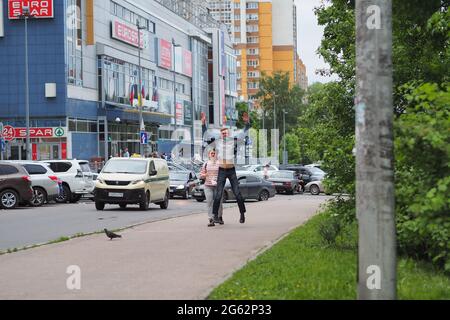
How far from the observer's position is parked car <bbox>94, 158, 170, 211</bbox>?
24656 millimetres

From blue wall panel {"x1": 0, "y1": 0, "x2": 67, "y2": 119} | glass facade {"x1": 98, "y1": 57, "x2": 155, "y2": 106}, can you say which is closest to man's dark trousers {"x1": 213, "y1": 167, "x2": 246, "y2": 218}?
blue wall panel {"x1": 0, "y1": 0, "x2": 67, "y2": 119}

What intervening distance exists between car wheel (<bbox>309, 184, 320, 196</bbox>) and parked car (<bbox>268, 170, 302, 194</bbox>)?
168cm

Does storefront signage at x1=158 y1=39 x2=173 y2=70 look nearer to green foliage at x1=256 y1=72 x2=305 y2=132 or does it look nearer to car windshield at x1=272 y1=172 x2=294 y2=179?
car windshield at x1=272 y1=172 x2=294 y2=179

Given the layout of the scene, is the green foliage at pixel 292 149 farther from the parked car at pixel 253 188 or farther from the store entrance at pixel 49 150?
the parked car at pixel 253 188

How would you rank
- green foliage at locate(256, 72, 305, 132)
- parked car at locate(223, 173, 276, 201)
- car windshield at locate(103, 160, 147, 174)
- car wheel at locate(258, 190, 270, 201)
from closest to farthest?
1. car windshield at locate(103, 160, 147, 174)
2. parked car at locate(223, 173, 276, 201)
3. car wheel at locate(258, 190, 270, 201)
4. green foliage at locate(256, 72, 305, 132)

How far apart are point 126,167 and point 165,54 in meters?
56.5

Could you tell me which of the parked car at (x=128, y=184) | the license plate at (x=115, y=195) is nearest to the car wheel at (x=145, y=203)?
the parked car at (x=128, y=184)

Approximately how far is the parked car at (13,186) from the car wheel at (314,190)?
24945 mm

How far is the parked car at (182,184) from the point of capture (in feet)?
120

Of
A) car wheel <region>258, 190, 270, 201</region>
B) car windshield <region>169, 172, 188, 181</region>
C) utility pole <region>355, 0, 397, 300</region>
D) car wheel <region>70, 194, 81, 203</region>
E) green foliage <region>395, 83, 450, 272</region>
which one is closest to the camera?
utility pole <region>355, 0, 397, 300</region>

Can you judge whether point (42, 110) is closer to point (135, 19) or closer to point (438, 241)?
point (135, 19)

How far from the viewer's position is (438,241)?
321 inches
